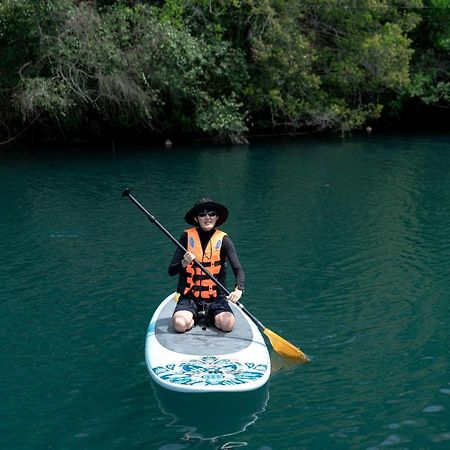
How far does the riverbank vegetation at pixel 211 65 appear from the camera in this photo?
76.5ft

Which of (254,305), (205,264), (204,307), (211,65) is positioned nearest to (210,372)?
(204,307)

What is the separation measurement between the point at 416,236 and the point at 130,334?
693 centimetres

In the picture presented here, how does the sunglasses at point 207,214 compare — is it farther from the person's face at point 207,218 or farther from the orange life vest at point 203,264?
the orange life vest at point 203,264

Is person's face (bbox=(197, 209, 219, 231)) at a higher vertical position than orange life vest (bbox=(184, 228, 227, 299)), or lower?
higher

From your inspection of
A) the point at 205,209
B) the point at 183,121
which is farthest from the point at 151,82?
the point at 205,209

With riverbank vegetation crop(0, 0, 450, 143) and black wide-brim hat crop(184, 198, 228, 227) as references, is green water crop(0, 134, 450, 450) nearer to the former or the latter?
black wide-brim hat crop(184, 198, 228, 227)

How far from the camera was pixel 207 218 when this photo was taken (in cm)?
827

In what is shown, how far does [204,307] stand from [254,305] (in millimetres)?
2084

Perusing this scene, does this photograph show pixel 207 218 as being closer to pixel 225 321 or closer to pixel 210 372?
pixel 225 321

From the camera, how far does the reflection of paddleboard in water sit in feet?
22.3

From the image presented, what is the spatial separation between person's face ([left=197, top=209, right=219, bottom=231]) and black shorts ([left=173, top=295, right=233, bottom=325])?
87 centimetres

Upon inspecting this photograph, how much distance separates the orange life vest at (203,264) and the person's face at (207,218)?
131mm

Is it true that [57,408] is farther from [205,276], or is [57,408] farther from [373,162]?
[373,162]

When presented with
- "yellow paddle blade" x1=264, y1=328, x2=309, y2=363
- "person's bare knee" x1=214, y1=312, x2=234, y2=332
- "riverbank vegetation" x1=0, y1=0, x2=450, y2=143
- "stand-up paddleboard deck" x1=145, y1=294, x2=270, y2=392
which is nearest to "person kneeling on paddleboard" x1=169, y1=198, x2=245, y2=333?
"person's bare knee" x1=214, y1=312, x2=234, y2=332
